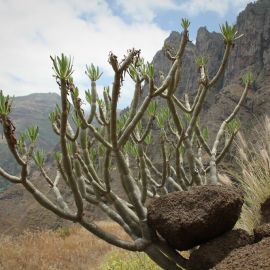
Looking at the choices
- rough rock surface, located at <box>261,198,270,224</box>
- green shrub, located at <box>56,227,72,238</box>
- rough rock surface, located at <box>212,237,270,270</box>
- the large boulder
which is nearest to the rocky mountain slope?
green shrub, located at <box>56,227,72,238</box>

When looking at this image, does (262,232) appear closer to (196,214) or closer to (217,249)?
(217,249)

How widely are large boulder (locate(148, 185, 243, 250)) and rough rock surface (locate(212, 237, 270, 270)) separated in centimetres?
45

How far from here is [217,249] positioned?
13.5 ft

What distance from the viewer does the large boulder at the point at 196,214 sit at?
13.6ft

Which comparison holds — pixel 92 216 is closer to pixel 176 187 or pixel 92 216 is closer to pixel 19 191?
pixel 176 187

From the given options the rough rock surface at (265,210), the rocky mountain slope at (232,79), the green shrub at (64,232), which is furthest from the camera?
the rocky mountain slope at (232,79)

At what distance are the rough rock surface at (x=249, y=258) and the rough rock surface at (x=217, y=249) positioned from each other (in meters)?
0.24

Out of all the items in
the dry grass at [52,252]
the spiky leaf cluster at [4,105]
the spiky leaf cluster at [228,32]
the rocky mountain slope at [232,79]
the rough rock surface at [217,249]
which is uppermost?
Answer: the rocky mountain slope at [232,79]

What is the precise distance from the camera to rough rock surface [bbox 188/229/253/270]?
4.04 meters

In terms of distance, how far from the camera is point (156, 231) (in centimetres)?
482

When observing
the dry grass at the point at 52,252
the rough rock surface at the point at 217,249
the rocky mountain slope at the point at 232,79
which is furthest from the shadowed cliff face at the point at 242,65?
the rough rock surface at the point at 217,249

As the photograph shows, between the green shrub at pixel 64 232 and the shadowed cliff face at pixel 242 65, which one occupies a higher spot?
the shadowed cliff face at pixel 242 65

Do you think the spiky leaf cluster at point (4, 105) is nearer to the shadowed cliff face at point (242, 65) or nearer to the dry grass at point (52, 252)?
the dry grass at point (52, 252)

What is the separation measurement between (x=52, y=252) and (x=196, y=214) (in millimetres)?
6591
